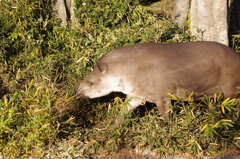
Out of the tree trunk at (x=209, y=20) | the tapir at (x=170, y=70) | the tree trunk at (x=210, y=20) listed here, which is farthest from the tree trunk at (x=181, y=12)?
the tapir at (x=170, y=70)

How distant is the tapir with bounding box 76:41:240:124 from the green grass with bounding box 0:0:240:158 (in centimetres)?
21

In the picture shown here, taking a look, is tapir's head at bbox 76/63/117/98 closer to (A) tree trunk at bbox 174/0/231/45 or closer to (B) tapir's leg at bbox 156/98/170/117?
(B) tapir's leg at bbox 156/98/170/117

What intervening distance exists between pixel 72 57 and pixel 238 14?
328 centimetres

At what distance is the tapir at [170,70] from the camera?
4.81 meters

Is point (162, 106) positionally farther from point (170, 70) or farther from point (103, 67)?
point (103, 67)

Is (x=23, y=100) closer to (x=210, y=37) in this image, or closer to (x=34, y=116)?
(x=34, y=116)

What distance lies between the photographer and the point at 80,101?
5559 mm

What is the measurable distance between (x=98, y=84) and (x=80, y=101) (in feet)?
1.86

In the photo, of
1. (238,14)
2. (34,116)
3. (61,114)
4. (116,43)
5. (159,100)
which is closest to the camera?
(34,116)

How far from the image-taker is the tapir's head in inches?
197

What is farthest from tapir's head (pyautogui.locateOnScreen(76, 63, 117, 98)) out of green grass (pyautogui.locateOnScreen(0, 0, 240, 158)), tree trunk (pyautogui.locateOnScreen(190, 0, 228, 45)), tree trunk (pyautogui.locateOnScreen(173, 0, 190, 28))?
tree trunk (pyautogui.locateOnScreen(173, 0, 190, 28))

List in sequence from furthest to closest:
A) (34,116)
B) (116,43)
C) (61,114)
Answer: (116,43) < (61,114) < (34,116)

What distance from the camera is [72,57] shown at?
6258mm

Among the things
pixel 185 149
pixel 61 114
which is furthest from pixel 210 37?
pixel 61 114
